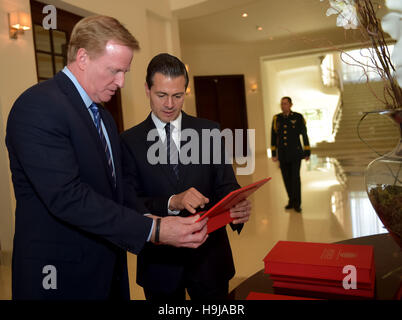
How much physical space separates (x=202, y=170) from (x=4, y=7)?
334 cm

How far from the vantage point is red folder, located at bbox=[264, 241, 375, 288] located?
1078 mm

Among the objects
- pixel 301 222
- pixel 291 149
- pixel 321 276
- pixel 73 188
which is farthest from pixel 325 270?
pixel 291 149

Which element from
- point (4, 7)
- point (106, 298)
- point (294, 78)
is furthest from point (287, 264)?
point (294, 78)

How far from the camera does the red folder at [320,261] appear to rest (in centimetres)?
108

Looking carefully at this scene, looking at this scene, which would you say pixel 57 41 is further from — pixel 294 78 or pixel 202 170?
pixel 294 78

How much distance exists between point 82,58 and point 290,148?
4.97 metres

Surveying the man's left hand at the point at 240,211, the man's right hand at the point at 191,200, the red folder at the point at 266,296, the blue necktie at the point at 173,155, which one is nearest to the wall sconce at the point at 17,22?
the blue necktie at the point at 173,155

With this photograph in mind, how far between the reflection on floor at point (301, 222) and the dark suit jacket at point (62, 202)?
6.76 feet

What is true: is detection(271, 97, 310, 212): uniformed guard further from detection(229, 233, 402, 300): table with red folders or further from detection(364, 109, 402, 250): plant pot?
detection(364, 109, 402, 250): plant pot

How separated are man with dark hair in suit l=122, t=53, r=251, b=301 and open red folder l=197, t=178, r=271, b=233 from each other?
6.2 inches

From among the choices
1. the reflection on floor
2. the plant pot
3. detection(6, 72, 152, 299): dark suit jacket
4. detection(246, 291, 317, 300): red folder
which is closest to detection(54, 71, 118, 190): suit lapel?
detection(6, 72, 152, 299): dark suit jacket

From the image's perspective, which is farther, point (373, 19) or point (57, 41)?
point (57, 41)

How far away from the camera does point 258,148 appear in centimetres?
1494

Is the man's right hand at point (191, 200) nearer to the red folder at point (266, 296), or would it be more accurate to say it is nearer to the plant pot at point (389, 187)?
the red folder at point (266, 296)
